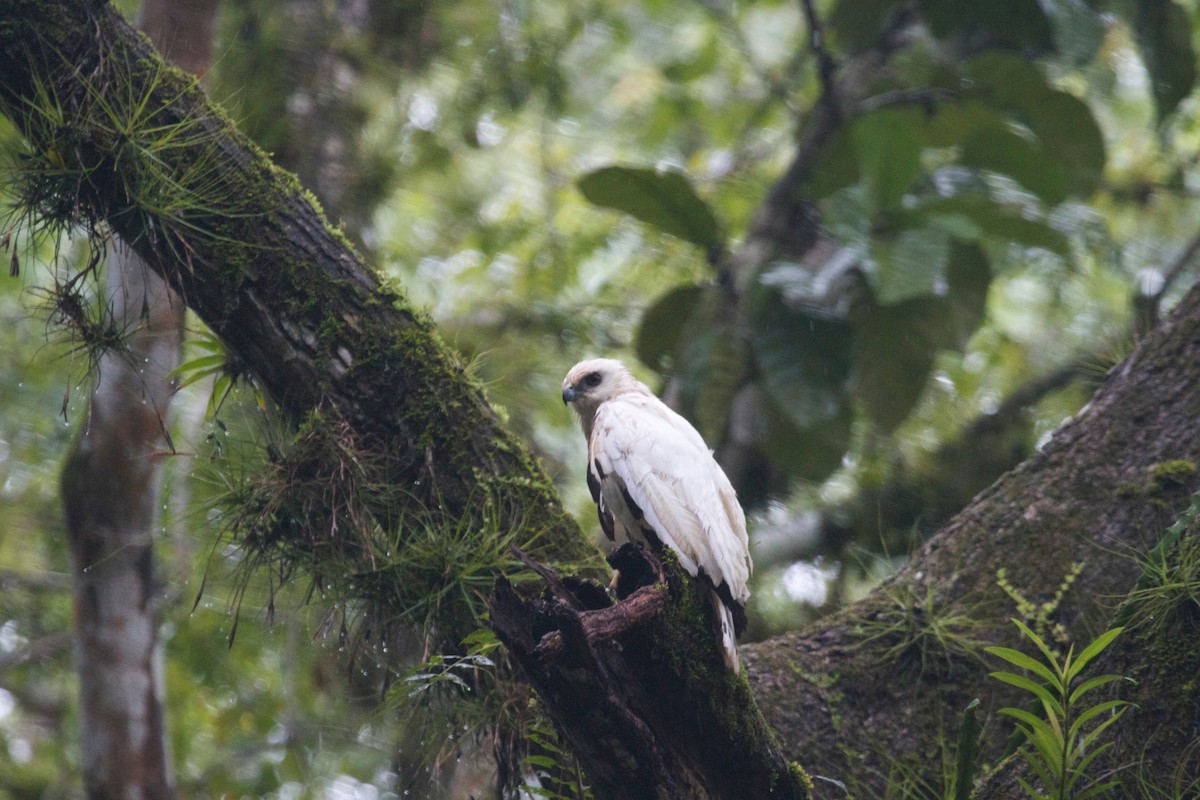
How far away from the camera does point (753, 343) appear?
5.14 m

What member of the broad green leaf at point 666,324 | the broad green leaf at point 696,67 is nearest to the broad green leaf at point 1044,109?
the broad green leaf at point 666,324

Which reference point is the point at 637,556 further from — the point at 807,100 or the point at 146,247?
the point at 807,100

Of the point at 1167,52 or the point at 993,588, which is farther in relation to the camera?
the point at 1167,52

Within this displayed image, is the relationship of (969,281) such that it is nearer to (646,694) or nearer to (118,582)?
(646,694)

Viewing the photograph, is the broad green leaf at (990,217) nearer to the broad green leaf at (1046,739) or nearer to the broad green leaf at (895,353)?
the broad green leaf at (895,353)

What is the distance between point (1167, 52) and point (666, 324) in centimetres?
317

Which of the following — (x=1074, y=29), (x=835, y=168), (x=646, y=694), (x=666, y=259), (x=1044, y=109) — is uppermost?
(x=666, y=259)

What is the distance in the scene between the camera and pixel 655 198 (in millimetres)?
5035

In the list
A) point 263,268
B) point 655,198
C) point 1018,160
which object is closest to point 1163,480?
point 1018,160

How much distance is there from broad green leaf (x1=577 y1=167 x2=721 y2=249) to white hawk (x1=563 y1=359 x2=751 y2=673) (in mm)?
1517

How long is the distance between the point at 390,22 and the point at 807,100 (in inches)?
148

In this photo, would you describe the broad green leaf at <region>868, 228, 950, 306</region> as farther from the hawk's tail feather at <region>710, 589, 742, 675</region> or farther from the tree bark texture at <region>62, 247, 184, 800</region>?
the tree bark texture at <region>62, 247, 184, 800</region>

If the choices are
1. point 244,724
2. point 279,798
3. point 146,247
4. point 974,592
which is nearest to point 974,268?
point 974,592

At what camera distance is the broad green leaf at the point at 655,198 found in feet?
16.1
